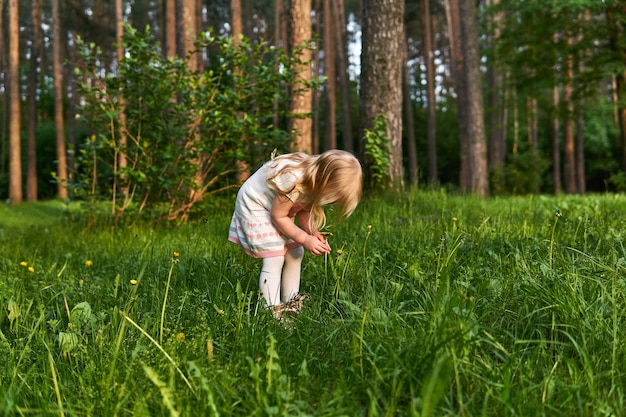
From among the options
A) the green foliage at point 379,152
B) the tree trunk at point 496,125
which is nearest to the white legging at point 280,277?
the green foliage at point 379,152

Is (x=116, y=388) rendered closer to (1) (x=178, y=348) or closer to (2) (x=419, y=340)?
(1) (x=178, y=348)

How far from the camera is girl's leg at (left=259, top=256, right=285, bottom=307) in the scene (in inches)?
123

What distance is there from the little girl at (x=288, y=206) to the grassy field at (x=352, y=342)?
8.0 inches

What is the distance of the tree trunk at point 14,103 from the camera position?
712 inches

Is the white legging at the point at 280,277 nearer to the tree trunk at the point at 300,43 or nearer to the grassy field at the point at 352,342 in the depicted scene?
the grassy field at the point at 352,342

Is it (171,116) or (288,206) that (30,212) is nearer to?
(171,116)

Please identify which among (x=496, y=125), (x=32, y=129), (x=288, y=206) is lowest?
(x=288, y=206)

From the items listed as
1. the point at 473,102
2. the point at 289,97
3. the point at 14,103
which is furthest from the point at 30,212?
the point at 473,102

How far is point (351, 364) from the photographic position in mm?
2074

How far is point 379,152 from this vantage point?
677 centimetres

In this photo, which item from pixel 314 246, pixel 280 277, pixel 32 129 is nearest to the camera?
pixel 314 246

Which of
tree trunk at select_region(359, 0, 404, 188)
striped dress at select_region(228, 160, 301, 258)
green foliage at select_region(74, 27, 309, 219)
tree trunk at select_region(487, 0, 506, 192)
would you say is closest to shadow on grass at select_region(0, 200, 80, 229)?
green foliage at select_region(74, 27, 309, 219)

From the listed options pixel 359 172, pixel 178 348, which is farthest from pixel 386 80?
pixel 178 348

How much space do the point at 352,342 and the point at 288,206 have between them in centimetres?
127
